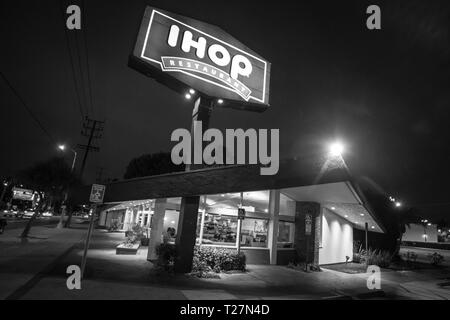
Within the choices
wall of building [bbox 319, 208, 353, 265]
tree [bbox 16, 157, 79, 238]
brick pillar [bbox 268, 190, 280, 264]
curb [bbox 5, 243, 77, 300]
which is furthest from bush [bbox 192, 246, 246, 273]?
tree [bbox 16, 157, 79, 238]

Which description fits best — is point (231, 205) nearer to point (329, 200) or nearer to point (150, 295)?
point (329, 200)

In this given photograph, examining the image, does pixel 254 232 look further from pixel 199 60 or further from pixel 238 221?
pixel 199 60

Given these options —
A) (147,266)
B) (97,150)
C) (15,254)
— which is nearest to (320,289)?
(147,266)

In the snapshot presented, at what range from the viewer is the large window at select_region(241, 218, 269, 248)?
1503 centimetres

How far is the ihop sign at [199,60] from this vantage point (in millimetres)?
11766

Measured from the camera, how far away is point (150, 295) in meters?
7.45

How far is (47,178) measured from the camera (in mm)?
20219

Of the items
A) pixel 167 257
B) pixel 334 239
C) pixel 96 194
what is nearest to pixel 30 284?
pixel 96 194

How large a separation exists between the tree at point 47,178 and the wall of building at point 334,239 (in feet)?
61.2

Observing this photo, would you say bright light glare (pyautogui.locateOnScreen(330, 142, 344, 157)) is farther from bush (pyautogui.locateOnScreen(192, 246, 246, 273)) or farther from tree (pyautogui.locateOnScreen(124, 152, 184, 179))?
tree (pyautogui.locateOnScreen(124, 152, 184, 179))

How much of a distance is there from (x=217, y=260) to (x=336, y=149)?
275 inches

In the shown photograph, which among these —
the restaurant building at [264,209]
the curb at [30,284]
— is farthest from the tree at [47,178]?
the curb at [30,284]

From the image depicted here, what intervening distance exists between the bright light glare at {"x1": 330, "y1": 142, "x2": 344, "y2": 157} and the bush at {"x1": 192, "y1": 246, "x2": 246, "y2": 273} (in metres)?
6.62
